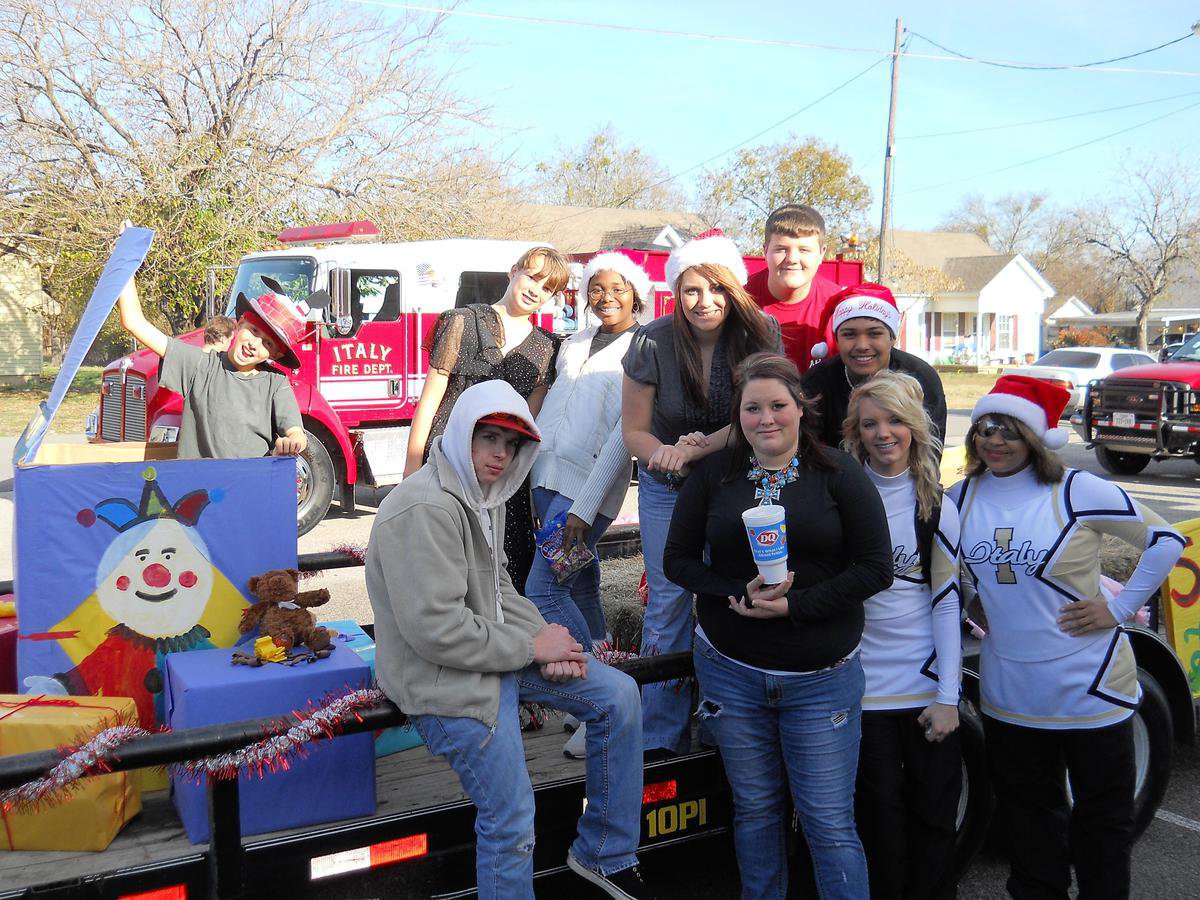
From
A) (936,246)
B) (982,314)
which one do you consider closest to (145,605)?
(982,314)

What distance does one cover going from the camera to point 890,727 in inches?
118

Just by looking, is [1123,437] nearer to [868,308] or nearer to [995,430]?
[868,308]

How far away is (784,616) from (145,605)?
1944 mm

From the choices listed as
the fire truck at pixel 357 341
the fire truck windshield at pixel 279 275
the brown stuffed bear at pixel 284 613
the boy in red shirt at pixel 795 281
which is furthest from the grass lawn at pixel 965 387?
the brown stuffed bear at pixel 284 613

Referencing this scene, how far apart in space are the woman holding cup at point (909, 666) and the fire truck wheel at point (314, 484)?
716 centimetres

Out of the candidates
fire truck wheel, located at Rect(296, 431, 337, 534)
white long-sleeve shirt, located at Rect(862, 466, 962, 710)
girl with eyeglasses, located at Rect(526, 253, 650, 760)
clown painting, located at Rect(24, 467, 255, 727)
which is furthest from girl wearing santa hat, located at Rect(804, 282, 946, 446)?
fire truck wheel, located at Rect(296, 431, 337, 534)

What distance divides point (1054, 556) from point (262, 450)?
3.29 m

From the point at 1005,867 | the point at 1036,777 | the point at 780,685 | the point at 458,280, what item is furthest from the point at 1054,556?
the point at 458,280

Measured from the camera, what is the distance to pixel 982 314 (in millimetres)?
48906

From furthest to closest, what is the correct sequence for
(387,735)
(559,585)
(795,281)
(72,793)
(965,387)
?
1. (965,387)
2. (795,281)
3. (559,585)
4. (387,735)
5. (72,793)

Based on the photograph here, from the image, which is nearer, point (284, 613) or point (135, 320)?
point (284, 613)

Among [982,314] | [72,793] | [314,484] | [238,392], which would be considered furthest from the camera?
[982,314]

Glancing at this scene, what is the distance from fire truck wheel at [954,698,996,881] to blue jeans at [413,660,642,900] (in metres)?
1.18

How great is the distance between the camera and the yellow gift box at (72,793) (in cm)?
255
